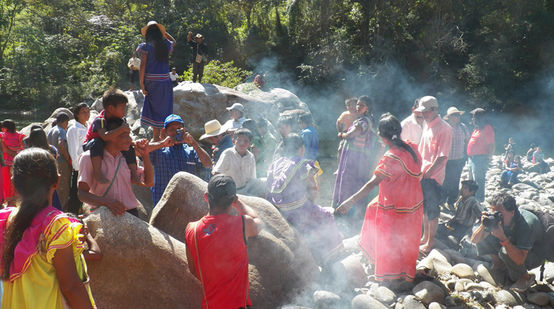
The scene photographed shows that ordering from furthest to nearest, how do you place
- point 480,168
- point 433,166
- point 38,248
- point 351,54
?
point 351,54 → point 480,168 → point 433,166 → point 38,248

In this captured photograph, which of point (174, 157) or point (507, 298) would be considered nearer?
point (507, 298)

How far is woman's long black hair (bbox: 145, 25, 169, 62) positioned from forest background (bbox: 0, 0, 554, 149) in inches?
370

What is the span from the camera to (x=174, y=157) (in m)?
4.66

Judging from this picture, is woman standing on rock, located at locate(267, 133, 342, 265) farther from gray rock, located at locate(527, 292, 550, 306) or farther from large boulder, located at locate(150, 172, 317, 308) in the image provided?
gray rock, located at locate(527, 292, 550, 306)

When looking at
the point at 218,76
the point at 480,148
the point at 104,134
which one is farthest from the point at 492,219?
the point at 218,76

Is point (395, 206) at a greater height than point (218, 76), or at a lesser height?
lesser

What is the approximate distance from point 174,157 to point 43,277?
2.69 meters

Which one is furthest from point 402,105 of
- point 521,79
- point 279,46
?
point 279,46

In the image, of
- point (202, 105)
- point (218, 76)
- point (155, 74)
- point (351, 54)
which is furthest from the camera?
point (351, 54)

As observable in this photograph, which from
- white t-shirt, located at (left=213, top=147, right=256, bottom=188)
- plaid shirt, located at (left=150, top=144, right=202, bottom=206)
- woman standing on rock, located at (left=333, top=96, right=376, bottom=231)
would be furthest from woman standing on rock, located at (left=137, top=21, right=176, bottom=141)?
Result: woman standing on rock, located at (left=333, top=96, right=376, bottom=231)

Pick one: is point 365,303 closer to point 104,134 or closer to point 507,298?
point 507,298

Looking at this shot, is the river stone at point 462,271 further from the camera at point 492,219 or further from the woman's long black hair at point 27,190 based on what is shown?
the woman's long black hair at point 27,190

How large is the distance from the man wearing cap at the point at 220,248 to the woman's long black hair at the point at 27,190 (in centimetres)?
99

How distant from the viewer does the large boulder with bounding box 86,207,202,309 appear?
319cm
